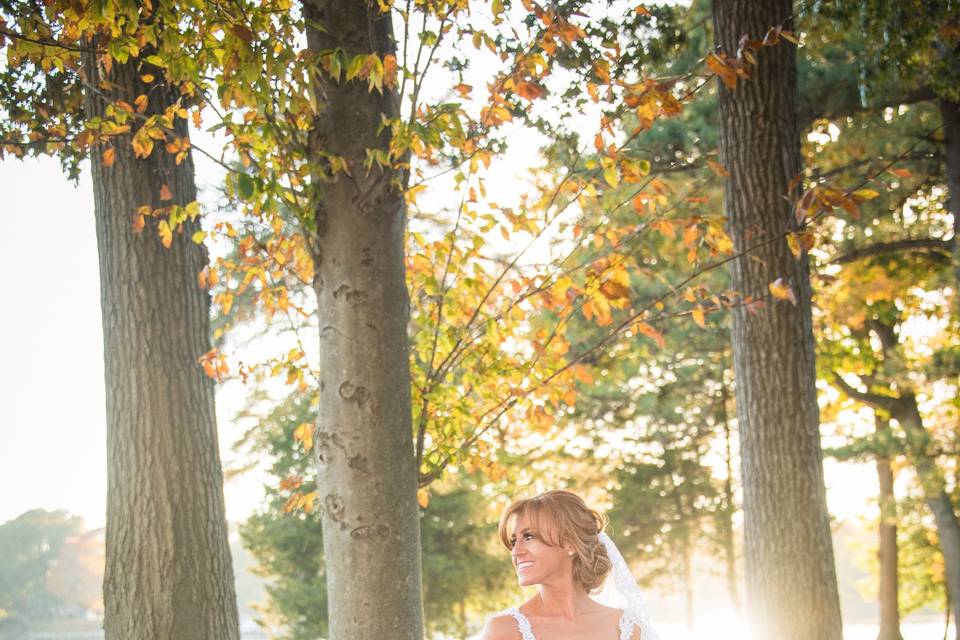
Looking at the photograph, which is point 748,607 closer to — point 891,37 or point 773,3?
point 773,3

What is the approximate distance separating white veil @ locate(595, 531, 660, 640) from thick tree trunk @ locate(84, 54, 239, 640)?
198cm

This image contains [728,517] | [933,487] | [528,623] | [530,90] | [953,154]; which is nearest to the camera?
[530,90]

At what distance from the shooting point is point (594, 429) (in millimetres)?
23562

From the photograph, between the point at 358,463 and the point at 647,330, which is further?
the point at 647,330

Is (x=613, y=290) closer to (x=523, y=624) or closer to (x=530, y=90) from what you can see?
(x=530, y=90)

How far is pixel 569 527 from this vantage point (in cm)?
425

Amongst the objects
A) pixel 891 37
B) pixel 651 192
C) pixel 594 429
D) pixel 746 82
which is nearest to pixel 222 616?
pixel 651 192

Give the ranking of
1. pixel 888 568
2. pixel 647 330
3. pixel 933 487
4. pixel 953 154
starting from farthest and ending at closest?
pixel 888 568, pixel 933 487, pixel 953 154, pixel 647 330

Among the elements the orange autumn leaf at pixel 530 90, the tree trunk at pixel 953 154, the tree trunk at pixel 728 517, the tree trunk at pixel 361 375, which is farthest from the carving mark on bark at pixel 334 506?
the tree trunk at pixel 728 517

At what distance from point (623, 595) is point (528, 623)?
683 mm

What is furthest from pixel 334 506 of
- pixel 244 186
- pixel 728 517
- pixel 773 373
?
pixel 728 517

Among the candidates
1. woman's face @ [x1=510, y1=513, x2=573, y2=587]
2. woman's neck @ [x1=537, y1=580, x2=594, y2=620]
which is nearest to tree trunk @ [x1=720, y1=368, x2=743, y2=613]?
woman's neck @ [x1=537, y1=580, x2=594, y2=620]

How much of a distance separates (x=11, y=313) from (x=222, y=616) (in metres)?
18.8

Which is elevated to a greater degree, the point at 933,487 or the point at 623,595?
the point at 623,595
